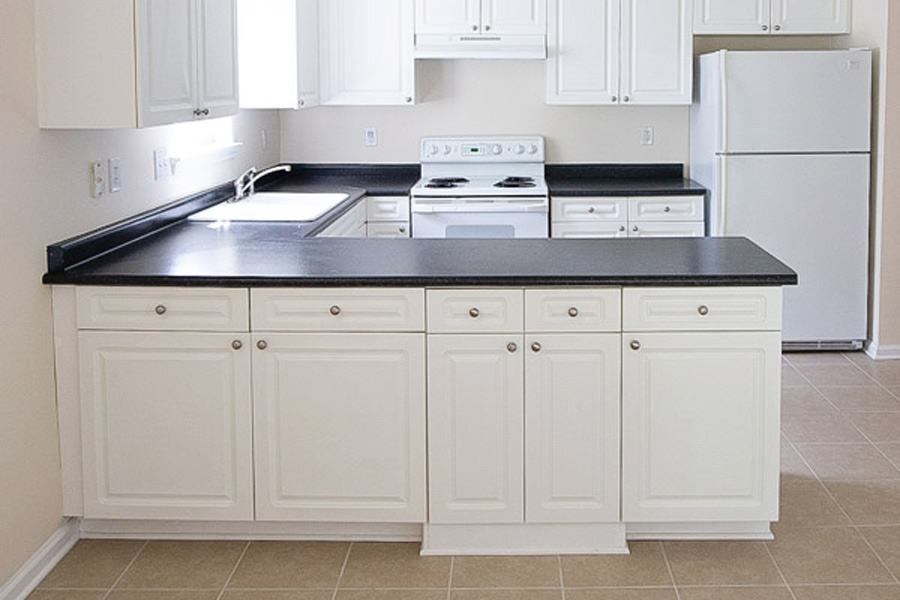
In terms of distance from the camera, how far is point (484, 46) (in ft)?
20.2

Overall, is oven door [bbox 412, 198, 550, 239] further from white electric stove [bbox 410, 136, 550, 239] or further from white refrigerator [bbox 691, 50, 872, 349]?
→ white refrigerator [bbox 691, 50, 872, 349]

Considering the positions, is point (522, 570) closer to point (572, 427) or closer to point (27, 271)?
point (572, 427)

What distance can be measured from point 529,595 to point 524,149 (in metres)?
3.64

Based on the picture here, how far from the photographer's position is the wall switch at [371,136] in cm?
670

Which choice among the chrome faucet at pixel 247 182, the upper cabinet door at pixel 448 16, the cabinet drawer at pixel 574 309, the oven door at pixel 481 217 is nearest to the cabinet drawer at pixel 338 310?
the cabinet drawer at pixel 574 309

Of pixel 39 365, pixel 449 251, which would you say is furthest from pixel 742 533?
pixel 39 365

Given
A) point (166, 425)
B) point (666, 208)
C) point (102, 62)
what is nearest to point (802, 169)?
point (666, 208)

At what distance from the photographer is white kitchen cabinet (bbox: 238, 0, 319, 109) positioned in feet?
17.2

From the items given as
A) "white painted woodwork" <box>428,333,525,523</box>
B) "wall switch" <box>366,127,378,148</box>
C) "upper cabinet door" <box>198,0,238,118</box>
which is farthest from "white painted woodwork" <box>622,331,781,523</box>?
"wall switch" <box>366,127,378,148</box>

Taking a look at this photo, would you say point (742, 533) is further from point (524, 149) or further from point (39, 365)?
point (524, 149)

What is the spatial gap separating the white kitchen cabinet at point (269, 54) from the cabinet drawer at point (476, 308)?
6.61 feet

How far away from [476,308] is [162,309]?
2.84 feet

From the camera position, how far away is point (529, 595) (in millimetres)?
3340

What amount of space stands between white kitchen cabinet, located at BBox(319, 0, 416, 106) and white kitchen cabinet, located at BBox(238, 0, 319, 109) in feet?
2.76
